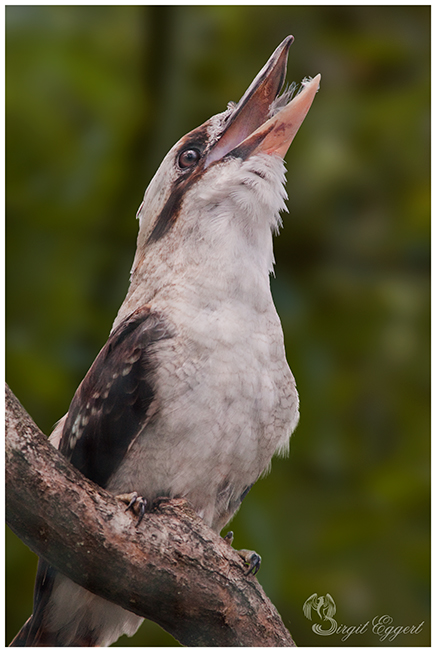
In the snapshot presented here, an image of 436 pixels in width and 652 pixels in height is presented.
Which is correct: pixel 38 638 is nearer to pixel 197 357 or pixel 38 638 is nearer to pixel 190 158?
pixel 197 357

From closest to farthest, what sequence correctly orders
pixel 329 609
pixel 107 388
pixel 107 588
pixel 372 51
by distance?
pixel 107 588
pixel 107 388
pixel 329 609
pixel 372 51

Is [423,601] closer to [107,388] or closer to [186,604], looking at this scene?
[186,604]

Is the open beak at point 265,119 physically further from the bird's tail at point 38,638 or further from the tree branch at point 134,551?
the bird's tail at point 38,638

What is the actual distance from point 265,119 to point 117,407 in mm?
728

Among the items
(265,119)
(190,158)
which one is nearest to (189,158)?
(190,158)

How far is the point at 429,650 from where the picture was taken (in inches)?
61.4

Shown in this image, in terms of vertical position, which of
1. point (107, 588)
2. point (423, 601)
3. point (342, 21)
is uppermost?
point (342, 21)

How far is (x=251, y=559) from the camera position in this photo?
1.55 meters

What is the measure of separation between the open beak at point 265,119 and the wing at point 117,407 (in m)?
0.43

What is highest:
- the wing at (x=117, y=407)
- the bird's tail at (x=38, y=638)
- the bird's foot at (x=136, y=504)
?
the wing at (x=117, y=407)

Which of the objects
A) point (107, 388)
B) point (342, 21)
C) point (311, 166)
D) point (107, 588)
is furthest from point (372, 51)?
point (107, 588)

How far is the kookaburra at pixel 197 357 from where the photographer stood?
1.45 meters

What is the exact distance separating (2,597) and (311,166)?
4.72ft

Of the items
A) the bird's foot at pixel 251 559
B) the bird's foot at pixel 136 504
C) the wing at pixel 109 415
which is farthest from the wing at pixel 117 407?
the bird's foot at pixel 251 559
